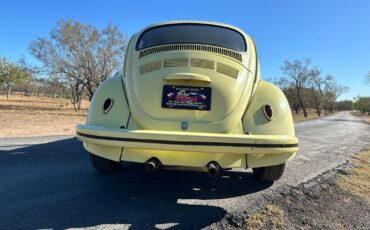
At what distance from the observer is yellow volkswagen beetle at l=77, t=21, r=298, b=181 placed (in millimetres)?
3229

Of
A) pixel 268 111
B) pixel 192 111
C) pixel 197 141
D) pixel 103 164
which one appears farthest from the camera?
pixel 103 164

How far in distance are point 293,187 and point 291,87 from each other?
6682 cm

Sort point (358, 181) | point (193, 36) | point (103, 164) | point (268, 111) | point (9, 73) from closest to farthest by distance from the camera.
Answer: point (268, 111), point (193, 36), point (103, 164), point (358, 181), point (9, 73)

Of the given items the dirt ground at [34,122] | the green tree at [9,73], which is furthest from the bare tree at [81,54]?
the green tree at [9,73]

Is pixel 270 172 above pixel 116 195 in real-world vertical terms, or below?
above

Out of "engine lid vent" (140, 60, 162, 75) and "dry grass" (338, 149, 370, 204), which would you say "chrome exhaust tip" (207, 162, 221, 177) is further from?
"dry grass" (338, 149, 370, 204)

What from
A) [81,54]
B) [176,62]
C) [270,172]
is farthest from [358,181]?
[81,54]

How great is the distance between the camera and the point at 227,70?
381 centimetres

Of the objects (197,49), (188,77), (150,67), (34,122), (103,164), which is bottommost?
(34,122)

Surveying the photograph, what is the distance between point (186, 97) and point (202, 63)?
19.3 inches

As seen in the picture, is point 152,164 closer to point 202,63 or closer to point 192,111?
point 192,111

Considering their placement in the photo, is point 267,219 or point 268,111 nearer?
point 267,219

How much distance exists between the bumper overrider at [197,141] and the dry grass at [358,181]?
6.76 ft

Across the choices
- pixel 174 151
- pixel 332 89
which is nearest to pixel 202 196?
pixel 174 151
